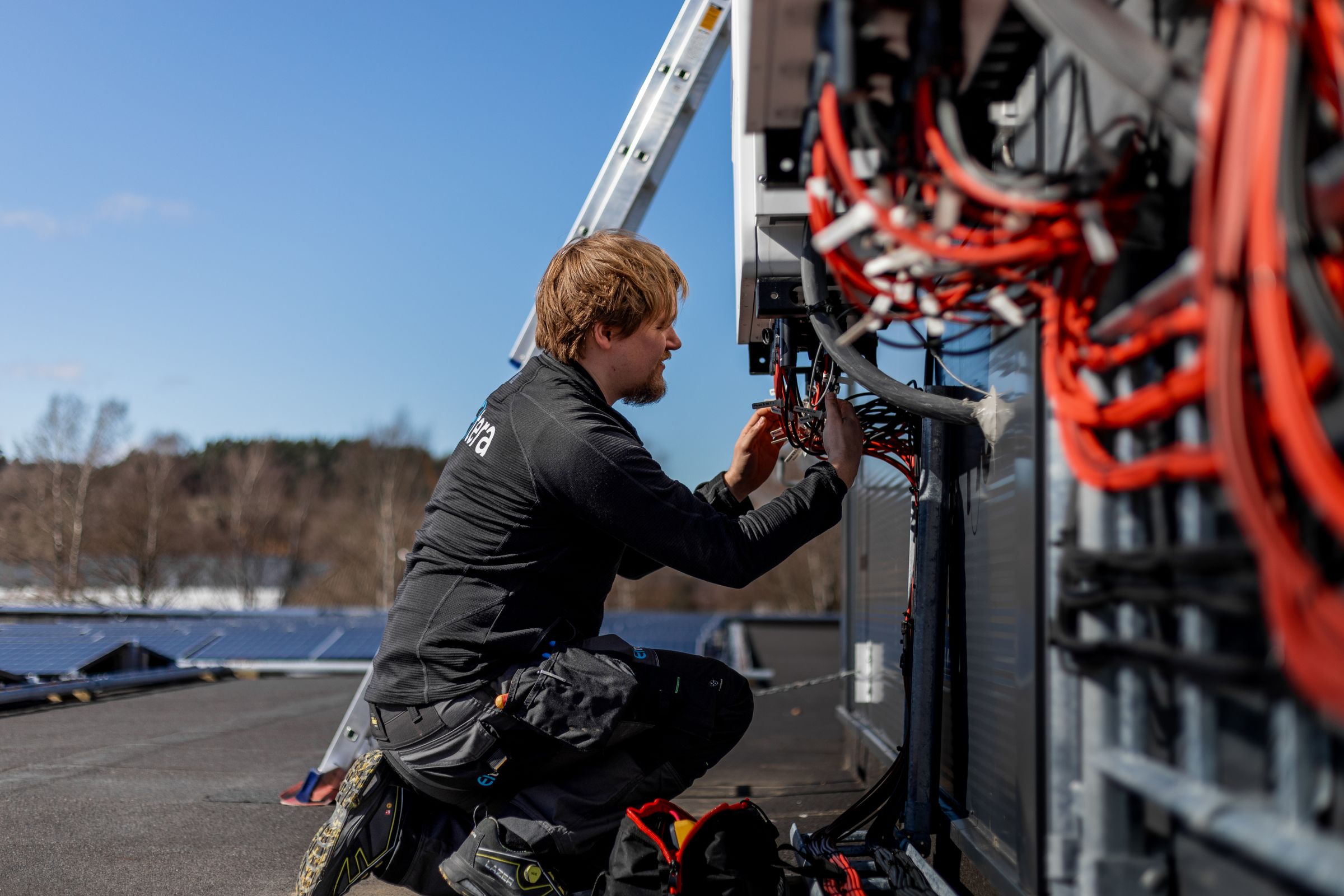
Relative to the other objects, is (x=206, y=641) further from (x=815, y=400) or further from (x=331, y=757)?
(x=815, y=400)

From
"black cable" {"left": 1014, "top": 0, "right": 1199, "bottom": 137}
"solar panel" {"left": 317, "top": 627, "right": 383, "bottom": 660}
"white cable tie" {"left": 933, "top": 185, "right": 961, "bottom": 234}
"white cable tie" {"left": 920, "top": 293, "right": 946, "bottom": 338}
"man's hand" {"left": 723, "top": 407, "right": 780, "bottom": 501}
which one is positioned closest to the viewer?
"black cable" {"left": 1014, "top": 0, "right": 1199, "bottom": 137}

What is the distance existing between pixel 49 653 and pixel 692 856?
20.4 feet

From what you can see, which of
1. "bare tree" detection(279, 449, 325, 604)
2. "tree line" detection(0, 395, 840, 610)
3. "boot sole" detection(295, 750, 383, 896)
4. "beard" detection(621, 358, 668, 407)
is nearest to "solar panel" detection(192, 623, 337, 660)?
"boot sole" detection(295, 750, 383, 896)

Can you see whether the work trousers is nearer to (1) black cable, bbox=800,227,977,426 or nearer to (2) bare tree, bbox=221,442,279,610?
(1) black cable, bbox=800,227,977,426

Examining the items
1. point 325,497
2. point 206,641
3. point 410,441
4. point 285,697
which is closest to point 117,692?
point 285,697

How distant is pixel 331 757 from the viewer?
3246 millimetres

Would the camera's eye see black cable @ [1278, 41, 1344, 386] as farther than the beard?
No

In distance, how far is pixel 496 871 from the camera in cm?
Result: 179

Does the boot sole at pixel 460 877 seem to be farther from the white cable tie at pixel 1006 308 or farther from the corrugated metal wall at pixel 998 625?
the white cable tie at pixel 1006 308

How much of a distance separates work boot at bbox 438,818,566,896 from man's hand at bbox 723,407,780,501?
97 cm

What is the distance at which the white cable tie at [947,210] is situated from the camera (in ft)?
3.29

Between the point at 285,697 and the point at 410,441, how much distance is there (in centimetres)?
2576

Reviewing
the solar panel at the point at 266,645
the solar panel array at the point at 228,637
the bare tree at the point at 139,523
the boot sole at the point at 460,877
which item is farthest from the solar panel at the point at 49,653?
the bare tree at the point at 139,523

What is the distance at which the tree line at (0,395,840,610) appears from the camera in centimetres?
2606
